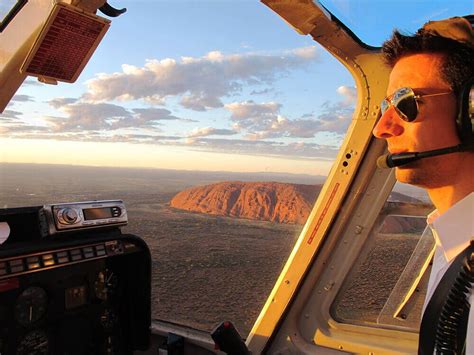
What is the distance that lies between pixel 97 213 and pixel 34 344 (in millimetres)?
654

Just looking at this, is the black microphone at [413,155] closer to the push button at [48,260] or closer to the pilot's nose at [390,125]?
the pilot's nose at [390,125]

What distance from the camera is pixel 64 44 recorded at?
1.50m

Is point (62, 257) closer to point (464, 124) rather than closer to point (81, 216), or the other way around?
point (81, 216)

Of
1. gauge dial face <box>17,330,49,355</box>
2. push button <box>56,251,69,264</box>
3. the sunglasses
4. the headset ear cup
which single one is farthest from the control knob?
the headset ear cup

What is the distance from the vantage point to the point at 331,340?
2219mm

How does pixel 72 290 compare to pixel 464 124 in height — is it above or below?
below

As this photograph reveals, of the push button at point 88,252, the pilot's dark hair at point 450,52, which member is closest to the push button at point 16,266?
the push button at point 88,252

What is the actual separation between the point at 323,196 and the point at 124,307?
1.25 meters

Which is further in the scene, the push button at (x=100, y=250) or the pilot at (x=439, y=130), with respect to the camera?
the push button at (x=100, y=250)

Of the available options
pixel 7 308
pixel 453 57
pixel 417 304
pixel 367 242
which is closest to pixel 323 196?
pixel 367 242

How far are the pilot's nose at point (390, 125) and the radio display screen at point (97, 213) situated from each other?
1.27 m

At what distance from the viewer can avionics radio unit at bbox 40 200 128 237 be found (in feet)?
5.54

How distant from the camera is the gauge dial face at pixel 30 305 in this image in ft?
5.65

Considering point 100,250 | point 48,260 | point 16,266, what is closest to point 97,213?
point 100,250
